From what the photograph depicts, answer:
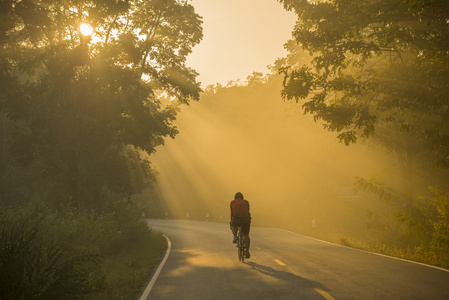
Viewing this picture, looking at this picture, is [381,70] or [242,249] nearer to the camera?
[242,249]

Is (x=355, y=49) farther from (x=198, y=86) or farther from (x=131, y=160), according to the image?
(x=131, y=160)

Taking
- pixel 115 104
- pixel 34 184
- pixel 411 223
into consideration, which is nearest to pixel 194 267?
pixel 411 223

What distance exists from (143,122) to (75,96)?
12.7 ft

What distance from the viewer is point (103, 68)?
75.1 ft

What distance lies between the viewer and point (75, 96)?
23234mm

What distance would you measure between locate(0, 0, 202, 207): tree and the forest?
0.08m

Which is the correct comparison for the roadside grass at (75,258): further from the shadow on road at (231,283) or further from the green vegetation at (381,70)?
the green vegetation at (381,70)

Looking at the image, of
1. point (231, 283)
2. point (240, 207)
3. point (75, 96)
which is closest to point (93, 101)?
point (75, 96)

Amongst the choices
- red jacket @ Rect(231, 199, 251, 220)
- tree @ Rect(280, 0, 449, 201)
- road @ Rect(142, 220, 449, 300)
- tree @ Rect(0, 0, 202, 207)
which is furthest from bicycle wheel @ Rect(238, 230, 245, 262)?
tree @ Rect(0, 0, 202, 207)

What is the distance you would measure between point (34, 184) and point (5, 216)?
24.7 metres

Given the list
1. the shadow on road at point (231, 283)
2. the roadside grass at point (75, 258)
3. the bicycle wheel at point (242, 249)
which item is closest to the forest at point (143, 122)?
the roadside grass at point (75, 258)

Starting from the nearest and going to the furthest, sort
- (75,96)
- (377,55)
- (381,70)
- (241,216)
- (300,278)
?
(300,278)
(377,55)
(241,216)
(381,70)
(75,96)

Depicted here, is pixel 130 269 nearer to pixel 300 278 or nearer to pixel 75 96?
pixel 300 278

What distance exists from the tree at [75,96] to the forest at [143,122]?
0.08 metres
